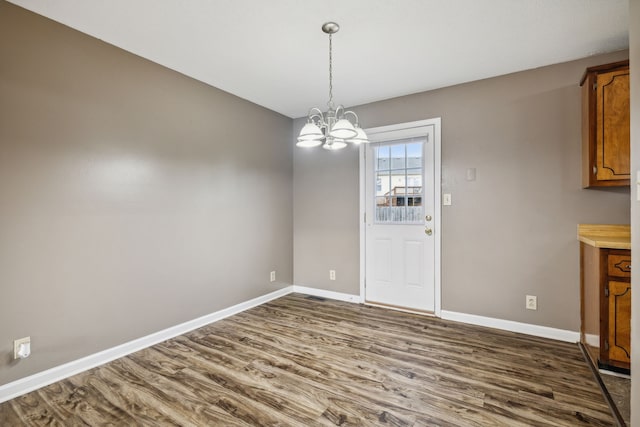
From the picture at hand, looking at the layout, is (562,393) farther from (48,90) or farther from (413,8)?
(48,90)

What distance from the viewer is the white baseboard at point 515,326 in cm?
281

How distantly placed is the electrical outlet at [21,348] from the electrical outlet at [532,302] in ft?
13.2

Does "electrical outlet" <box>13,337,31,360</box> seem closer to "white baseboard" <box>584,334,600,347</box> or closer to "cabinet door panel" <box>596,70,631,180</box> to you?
"white baseboard" <box>584,334,600,347</box>

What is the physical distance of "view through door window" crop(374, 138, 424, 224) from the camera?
3.56 metres

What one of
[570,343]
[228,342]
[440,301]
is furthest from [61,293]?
[570,343]

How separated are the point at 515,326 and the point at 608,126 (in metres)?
1.90

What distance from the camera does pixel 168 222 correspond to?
2.93m

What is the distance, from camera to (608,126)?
240 cm

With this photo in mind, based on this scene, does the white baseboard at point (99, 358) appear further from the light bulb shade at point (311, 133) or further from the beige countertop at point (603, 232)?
the beige countertop at point (603, 232)

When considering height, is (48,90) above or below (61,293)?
above

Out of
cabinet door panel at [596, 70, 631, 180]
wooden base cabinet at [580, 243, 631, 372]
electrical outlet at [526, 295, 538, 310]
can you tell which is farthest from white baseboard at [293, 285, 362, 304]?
cabinet door panel at [596, 70, 631, 180]

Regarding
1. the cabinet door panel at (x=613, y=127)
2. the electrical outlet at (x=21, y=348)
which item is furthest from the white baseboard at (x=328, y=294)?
the electrical outlet at (x=21, y=348)

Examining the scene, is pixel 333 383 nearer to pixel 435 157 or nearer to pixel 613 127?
pixel 435 157

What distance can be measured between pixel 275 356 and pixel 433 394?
48.2 inches
